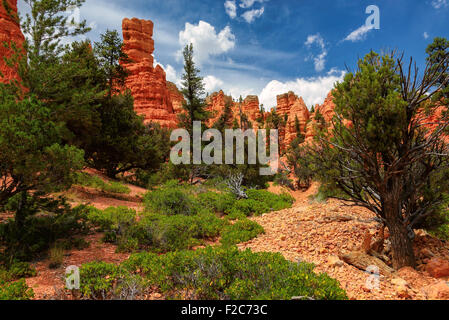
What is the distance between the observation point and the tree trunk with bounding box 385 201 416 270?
4.30m

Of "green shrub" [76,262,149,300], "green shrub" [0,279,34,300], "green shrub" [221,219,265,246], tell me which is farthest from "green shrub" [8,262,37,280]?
"green shrub" [221,219,265,246]

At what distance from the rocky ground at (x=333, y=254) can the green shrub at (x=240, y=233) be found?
252 mm

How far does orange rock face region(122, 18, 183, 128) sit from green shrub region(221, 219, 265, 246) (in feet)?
123

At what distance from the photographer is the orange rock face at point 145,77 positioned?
43.4 metres

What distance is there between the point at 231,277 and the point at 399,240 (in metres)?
3.51

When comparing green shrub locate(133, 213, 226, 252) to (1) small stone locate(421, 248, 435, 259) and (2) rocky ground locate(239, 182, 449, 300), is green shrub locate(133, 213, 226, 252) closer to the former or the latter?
(2) rocky ground locate(239, 182, 449, 300)

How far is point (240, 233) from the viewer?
6.41 m

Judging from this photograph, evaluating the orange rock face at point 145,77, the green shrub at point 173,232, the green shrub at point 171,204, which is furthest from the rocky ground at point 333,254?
the orange rock face at point 145,77

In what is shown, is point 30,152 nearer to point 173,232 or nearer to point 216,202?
point 173,232

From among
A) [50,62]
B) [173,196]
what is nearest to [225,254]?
[173,196]

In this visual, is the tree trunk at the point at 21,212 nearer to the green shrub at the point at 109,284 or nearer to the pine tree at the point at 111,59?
the green shrub at the point at 109,284
